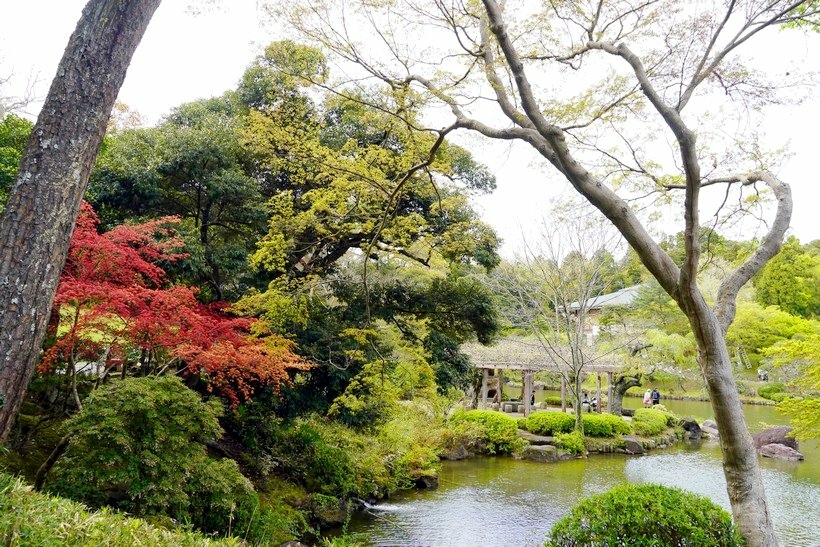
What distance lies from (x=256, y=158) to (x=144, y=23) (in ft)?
14.9

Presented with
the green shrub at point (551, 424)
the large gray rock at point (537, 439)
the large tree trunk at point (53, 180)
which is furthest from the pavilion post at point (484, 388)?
the large tree trunk at point (53, 180)

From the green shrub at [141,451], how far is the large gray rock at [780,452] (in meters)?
12.9

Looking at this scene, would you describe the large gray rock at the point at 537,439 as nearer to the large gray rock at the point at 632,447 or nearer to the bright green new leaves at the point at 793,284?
the large gray rock at the point at 632,447

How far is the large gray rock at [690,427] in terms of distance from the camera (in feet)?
49.8

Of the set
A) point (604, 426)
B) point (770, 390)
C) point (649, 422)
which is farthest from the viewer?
point (770, 390)

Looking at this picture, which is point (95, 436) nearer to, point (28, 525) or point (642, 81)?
point (28, 525)

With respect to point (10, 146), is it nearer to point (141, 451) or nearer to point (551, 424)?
point (141, 451)

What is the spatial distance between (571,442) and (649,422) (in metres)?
3.66

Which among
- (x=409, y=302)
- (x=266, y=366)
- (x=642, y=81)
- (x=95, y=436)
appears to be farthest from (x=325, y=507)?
(x=642, y=81)

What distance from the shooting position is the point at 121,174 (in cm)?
640

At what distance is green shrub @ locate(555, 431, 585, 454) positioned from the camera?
39.4ft

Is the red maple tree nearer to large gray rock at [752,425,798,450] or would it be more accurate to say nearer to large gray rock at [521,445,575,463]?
large gray rock at [521,445,575,463]

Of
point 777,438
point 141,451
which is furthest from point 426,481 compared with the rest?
point 777,438

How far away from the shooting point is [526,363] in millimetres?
15492
